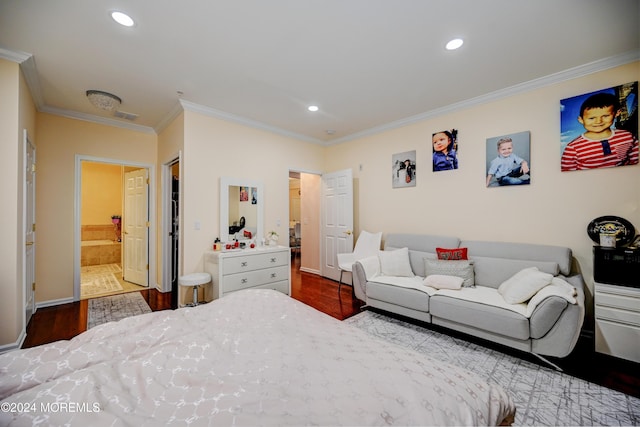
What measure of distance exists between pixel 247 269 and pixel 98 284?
333 cm

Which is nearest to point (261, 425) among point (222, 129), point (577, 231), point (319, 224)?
point (577, 231)

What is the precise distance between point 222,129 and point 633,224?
486cm

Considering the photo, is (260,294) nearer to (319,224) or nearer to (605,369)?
(605,369)

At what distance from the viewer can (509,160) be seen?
320cm

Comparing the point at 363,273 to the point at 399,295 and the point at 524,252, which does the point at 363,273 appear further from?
the point at 524,252

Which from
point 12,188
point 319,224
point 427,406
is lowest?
point 427,406

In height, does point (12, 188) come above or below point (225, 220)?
above

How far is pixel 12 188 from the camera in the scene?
2430mm

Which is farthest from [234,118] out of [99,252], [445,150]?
[99,252]

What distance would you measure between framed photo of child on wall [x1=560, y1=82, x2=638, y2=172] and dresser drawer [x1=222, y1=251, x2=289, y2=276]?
365 centimetres

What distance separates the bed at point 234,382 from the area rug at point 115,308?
2469 mm

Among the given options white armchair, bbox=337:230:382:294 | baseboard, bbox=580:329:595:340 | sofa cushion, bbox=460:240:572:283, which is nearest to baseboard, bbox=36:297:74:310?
white armchair, bbox=337:230:382:294

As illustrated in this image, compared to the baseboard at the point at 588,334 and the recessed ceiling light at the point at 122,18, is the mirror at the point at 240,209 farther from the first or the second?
the baseboard at the point at 588,334

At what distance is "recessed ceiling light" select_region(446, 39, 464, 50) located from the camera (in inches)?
90.0
